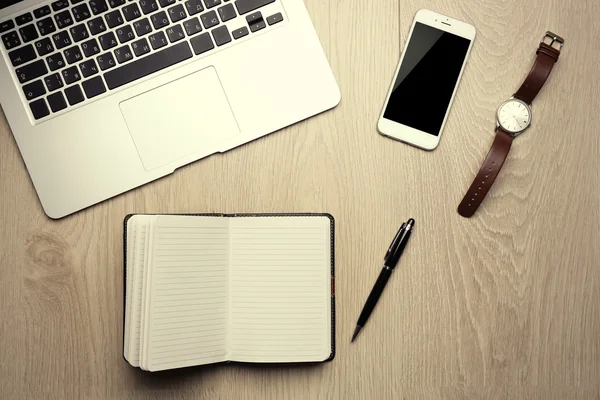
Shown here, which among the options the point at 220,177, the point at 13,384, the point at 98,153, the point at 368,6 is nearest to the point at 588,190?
the point at 368,6

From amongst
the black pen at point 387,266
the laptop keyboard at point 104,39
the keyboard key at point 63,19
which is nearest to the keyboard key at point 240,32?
the laptop keyboard at point 104,39

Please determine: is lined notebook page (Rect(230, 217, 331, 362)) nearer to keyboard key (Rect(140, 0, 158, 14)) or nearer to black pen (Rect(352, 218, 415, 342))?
black pen (Rect(352, 218, 415, 342))

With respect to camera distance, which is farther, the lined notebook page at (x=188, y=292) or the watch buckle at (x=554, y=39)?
the watch buckle at (x=554, y=39)

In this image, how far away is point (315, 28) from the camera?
78cm

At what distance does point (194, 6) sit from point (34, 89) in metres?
0.22

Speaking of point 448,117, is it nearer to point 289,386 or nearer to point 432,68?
point 432,68

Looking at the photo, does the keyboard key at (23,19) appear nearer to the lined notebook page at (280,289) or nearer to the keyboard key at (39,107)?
the keyboard key at (39,107)

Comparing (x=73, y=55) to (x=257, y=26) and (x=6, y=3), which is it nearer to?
(x=6, y=3)

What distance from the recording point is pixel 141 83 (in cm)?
74

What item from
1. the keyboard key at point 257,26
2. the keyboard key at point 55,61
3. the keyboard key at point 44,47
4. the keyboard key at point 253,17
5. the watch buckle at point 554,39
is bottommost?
the keyboard key at point 55,61

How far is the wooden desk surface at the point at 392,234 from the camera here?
0.75m

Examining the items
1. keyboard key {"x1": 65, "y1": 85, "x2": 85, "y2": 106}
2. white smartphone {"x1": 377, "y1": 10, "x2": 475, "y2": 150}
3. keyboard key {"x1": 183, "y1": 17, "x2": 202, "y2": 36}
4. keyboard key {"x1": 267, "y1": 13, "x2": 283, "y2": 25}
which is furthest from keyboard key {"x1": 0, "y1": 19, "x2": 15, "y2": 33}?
white smartphone {"x1": 377, "y1": 10, "x2": 475, "y2": 150}

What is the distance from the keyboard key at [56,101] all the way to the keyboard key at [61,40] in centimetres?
6

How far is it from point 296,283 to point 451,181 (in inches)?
9.8
